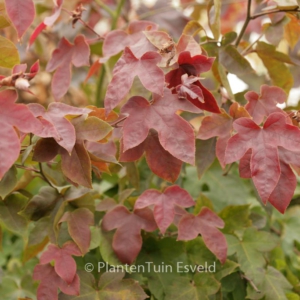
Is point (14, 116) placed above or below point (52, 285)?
above

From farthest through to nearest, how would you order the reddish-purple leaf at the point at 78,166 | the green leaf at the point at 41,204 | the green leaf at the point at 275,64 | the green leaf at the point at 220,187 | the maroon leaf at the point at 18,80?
1. the green leaf at the point at 220,187
2. the green leaf at the point at 275,64
3. the green leaf at the point at 41,204
4. the reddish-purple leaf at the point at 78,166
5. the maroon leaf at the point at 18,80

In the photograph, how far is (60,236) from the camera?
856 millimetres

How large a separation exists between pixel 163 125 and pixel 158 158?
71mm

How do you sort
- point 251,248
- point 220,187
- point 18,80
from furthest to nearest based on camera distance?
point 220,187
point 251,248
point 18,80

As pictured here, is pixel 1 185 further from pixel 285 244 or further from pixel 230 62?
pixel 285 244

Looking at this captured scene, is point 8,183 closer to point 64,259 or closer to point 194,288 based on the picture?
point 64,259

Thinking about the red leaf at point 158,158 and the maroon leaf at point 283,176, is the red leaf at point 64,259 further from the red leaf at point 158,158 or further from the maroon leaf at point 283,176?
the maroon leaf at point 283,176

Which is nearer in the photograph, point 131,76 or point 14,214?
point 131,76

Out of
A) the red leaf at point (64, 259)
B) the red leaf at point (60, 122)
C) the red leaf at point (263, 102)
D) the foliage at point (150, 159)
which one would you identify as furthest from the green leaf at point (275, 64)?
the red leaf at point (64, 259)

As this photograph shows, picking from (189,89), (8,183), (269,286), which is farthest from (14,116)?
(269,286)

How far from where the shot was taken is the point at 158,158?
76 cm

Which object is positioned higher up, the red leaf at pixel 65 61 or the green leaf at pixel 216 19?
the green leaf at pixel 216 19

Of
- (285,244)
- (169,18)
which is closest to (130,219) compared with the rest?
(285,244)

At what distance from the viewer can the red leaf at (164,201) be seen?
2.61 feet
